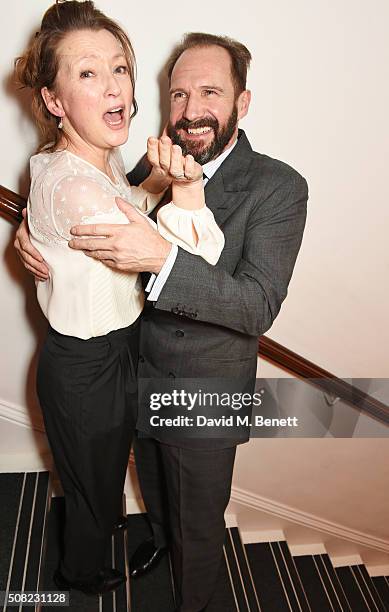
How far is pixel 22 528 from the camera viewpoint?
236 cm

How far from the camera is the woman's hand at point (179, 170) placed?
1.55 metres

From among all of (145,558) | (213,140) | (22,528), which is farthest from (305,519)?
(213,140)

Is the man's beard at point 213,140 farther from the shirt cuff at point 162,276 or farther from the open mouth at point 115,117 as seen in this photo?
the shirt cuff at point 162,276

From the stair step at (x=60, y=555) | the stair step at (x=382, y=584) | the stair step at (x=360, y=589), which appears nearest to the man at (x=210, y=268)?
the stair step at (x=60, y=555)

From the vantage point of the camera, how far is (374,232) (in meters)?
Result: 2.61

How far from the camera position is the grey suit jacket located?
166 centimetres

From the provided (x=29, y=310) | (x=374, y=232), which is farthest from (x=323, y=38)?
(x=29, y=310)

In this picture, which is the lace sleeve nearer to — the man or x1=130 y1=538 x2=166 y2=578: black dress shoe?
the man

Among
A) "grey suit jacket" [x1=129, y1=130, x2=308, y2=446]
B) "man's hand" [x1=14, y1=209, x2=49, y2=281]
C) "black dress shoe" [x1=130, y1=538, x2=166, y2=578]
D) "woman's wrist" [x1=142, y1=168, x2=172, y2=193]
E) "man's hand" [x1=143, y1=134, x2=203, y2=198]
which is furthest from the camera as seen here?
"black dress shoe" [x1=130, y1=538, x2=166, y2=578]

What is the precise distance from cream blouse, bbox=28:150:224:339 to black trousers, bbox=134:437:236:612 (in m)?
0.60

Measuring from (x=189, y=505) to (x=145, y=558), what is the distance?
18.2 inches

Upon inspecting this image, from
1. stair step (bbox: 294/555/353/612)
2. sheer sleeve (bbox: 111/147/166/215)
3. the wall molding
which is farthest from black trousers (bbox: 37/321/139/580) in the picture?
stair step (bbox: 294/555/353/612)

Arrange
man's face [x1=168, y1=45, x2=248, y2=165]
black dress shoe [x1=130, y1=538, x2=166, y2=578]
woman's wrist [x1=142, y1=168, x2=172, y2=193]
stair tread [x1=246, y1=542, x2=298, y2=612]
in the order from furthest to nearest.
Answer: stair tread [x1=246, y1=542, x2=298, y2=612] → black dress shoe [x1=130, y1=538, x2=166, y2=578] → woman's wrist [x1=142, y1=168, x2=172, y2=193] → man's face [x1=168, y1=45, x2=248, y2=165]

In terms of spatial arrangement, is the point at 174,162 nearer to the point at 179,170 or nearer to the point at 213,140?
the point at 179,170
